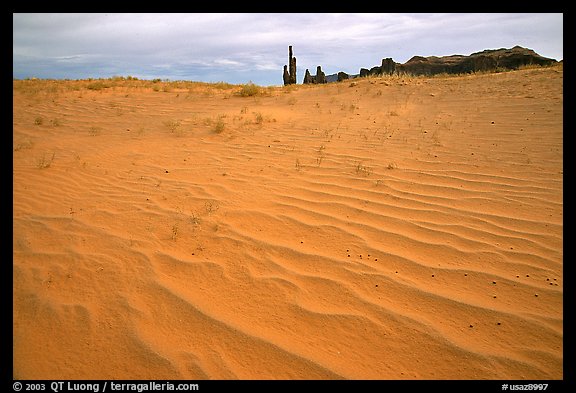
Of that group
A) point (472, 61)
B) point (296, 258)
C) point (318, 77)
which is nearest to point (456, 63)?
point (472, 61)

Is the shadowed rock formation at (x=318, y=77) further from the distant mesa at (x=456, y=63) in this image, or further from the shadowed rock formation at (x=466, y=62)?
the shadowed rock formation at (x=466, y=62)

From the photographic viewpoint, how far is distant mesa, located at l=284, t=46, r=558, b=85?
3525 centimetres

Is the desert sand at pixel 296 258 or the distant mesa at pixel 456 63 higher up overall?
the distant mesa at pixel 456 63

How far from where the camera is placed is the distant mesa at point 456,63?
3525 centimetres

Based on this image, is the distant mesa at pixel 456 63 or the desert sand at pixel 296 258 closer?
the desert sand at pixel 296 258

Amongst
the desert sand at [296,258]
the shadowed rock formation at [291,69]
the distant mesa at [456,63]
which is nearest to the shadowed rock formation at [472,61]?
the distant mesa at [456,63]

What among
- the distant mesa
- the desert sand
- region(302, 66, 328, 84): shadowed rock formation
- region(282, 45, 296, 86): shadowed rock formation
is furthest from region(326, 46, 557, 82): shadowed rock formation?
the desert sand

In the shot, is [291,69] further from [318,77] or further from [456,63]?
[456,63]

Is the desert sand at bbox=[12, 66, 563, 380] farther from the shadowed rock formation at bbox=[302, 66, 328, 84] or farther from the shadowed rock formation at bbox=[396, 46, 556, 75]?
the shadowed rock formation at bbox=[396, 46, 556, 75]

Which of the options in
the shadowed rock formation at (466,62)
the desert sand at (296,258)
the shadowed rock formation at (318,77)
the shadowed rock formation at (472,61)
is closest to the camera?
the desert sand at (296,258)

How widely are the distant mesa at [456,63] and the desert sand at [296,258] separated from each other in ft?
73.9

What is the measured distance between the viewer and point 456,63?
174 ft

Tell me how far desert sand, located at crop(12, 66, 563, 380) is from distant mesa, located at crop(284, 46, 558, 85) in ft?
73.9
